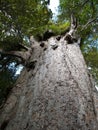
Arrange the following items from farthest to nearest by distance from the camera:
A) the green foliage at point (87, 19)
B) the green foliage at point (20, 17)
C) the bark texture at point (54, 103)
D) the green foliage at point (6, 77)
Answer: the green foliage at point (87, 19) → the green foliage at point (6, 77) → the green foliage at point (20, 17) → the bark texture at point (54, 103)

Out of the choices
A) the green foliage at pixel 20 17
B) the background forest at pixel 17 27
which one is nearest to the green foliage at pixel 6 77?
the background forest at pixel 17 27

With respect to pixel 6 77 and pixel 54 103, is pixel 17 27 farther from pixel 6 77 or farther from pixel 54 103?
pixel 54 103

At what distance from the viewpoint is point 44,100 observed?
2416 millimetres

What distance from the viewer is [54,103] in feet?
7.63

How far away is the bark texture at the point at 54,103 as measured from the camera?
201cm

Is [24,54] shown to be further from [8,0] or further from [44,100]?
[44,100]

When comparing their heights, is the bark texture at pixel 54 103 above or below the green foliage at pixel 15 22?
below

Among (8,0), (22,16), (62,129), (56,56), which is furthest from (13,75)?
(62,129)

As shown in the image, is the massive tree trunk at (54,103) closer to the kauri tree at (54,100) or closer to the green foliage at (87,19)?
the kauri tree at (54,100)

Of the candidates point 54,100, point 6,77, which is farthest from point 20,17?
point 54,100

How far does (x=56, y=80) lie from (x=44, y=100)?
0.55 meters

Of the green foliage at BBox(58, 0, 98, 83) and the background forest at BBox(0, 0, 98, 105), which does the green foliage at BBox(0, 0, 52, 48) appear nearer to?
the background forest at BBox(0, 0, 98, 105)

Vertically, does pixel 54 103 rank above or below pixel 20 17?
below

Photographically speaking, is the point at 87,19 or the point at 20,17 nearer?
the point at 20,17
